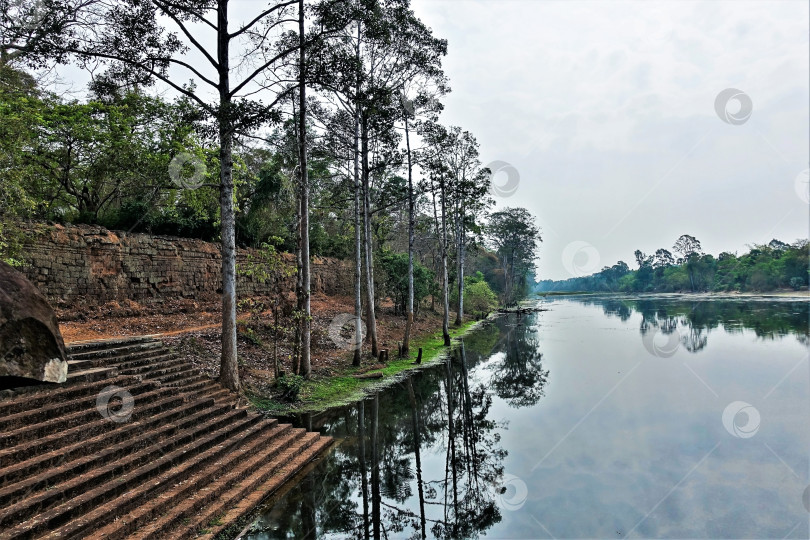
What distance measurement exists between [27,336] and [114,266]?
43.9ft

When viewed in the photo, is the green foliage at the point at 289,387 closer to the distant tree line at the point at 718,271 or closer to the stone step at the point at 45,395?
the stone step at the point at 45,395

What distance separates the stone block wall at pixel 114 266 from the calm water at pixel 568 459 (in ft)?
27.9

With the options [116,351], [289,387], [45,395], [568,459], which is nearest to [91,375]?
[45,395]

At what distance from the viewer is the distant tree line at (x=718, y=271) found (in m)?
59.1

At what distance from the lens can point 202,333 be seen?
1183cm

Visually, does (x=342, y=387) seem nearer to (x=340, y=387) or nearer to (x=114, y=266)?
(x=340, y=387)

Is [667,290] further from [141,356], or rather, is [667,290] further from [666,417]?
[141,356]

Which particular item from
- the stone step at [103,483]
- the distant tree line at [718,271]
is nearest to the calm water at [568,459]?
the stone step at [103,483]

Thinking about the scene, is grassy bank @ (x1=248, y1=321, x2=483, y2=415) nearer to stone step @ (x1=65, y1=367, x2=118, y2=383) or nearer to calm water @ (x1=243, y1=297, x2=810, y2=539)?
calm water @ (x1=243, y1=297, x2=810, y2=539)

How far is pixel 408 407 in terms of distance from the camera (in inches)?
400

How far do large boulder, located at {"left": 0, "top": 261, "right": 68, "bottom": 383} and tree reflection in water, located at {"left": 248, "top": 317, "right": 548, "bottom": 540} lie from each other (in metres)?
3.63

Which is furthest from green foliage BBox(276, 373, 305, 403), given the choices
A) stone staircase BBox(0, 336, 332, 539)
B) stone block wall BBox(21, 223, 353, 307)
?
stone block wall BBox(21, 223, 353, 307)

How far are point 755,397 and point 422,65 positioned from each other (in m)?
13.8

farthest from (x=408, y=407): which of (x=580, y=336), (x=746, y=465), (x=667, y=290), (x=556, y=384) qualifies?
(x=667, y=290)
